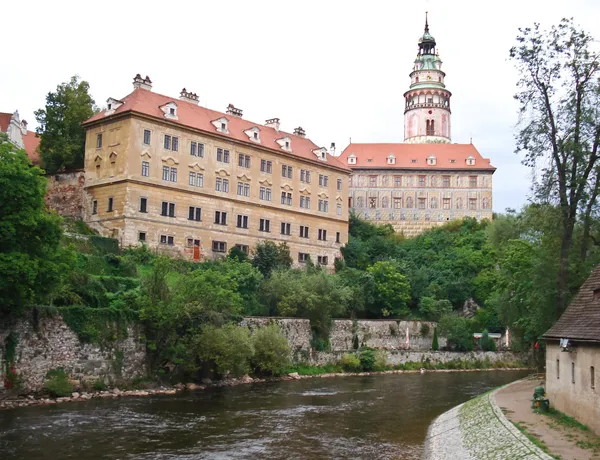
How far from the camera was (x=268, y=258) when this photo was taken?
1837 inches

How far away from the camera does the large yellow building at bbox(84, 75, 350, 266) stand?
1683 inches

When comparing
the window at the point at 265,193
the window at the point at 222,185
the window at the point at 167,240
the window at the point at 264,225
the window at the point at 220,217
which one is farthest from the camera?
the window at the point at 265,193

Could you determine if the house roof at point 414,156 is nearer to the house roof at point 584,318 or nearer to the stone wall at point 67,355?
the stone wall at point 67,355

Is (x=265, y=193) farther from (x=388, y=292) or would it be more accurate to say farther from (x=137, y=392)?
(x=137, y=392)

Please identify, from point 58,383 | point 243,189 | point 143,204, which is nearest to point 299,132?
point 243,189

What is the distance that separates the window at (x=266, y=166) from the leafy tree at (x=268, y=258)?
19.5ft

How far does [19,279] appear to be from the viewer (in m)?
22.5

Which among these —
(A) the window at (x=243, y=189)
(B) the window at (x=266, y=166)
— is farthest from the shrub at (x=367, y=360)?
(B) the window at (x=266, y=166)

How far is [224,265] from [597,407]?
2918 cm

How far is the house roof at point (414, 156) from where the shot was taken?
73375 millimetres

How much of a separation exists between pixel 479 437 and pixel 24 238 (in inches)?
643

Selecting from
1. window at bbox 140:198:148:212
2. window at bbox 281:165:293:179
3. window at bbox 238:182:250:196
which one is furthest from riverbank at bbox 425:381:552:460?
window at bbox 281:165:293:179

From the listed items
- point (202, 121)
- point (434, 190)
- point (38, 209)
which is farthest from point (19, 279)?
point (434, 190)

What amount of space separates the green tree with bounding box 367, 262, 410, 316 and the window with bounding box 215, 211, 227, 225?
11634 mm
